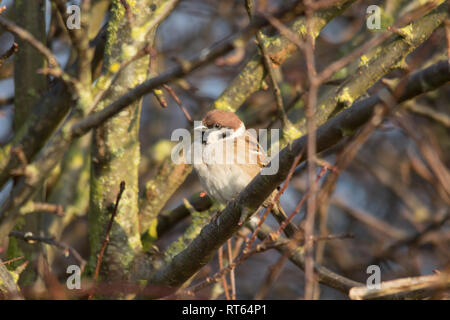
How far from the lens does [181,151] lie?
14.1ft

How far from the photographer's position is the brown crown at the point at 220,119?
3980mm

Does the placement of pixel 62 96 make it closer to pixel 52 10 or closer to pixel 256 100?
pixel 52 10

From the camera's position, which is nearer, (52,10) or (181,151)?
(181,151)

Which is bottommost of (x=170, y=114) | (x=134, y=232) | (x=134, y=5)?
(x=134, y=232)

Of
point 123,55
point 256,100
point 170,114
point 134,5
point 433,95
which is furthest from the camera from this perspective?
point 170,114

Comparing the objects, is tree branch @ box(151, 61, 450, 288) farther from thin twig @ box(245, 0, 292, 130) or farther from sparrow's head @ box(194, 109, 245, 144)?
thin twig @ box(245, 0, 292, 130)

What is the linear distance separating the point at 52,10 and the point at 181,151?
176 centimetres

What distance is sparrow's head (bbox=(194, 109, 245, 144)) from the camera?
13.0 ft

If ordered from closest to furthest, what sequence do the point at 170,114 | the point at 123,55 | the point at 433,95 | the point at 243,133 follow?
1. the point at 123,55
2. the point at 243,133
3. the point at 433,95
4. the point at 170,114

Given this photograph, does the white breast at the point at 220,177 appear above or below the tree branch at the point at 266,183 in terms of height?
above

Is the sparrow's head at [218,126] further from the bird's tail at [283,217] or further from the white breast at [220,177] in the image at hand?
the bird's tail at [283,217]

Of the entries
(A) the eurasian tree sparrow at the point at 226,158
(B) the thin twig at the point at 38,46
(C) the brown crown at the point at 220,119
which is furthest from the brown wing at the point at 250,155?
(B) the thin twig at the point at 38,46

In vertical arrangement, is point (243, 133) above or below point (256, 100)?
below

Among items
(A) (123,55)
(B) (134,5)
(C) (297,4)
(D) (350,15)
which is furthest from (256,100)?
(C) (297,4)
